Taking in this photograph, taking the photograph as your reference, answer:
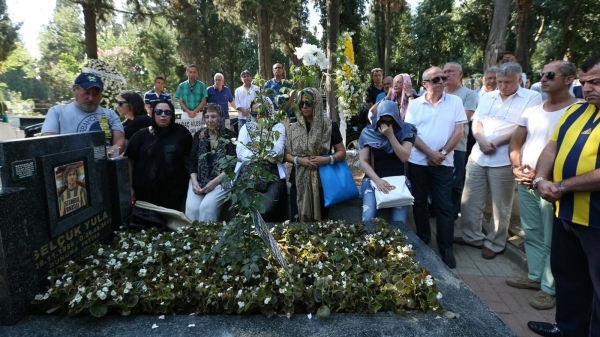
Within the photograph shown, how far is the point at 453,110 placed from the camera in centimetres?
384

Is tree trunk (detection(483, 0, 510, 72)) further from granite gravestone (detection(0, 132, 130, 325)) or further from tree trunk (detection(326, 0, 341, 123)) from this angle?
granite gravestone (detection(0, 132, 130, 325))

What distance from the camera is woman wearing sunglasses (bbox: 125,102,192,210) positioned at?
12.5 ft

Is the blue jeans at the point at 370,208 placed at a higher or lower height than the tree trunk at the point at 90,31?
lower

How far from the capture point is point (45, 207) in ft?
7.13

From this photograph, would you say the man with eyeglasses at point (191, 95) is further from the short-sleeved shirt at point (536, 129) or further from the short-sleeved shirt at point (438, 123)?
the short-sleeved shirt at point (536, 129)

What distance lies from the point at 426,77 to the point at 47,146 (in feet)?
11.0

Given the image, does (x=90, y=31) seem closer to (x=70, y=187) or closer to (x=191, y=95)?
(x=191, y=95)

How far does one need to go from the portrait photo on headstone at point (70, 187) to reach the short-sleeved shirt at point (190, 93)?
5048 millimetres

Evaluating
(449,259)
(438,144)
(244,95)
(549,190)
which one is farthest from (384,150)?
(244,95)

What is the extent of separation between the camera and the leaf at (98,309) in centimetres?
185

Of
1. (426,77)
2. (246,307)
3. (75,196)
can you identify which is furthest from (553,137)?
(75,196)

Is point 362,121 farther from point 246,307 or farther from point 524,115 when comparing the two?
point 246,307

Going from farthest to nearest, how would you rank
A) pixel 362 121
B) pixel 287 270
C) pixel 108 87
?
pixel 362 121, pixel 108 87, pixel 287 270

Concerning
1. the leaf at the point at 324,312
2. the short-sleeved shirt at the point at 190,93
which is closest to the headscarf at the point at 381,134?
the leaf at the point at 324,312
